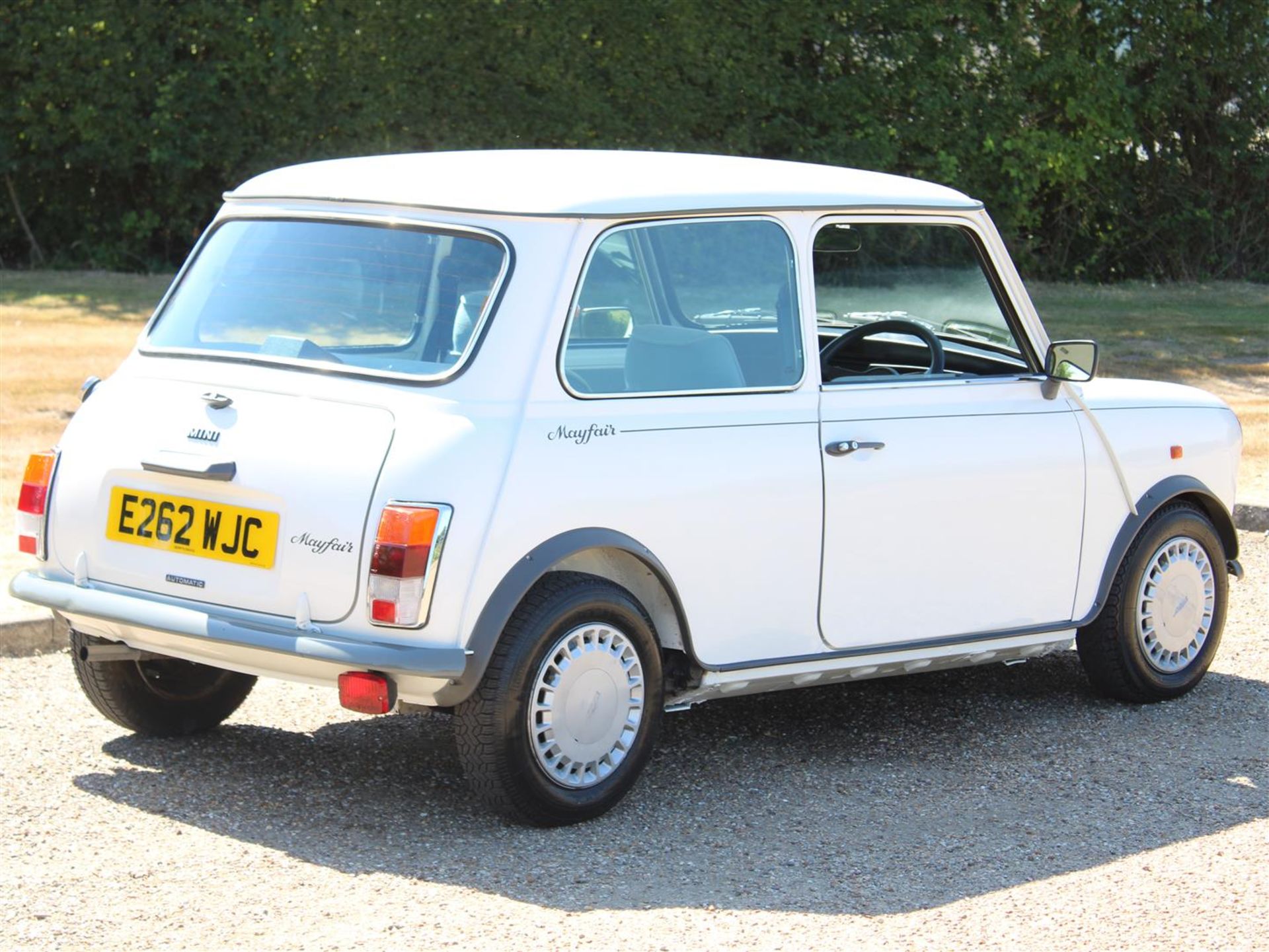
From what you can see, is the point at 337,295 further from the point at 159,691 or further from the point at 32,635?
the point at 32,635

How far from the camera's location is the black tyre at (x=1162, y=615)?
6.66 m

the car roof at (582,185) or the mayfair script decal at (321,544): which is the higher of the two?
the car roof at (582,185)

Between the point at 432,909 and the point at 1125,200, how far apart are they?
19.7 meters

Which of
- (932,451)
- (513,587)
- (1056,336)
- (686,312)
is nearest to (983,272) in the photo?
(932,451)

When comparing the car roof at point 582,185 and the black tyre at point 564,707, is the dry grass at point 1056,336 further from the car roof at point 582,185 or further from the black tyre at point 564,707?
the black tyre at point 564,707

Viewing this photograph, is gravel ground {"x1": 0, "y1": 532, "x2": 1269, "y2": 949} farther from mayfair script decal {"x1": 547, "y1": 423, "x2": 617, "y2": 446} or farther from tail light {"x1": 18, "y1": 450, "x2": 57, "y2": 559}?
mayfair script decal {"x1": 547, "y1": 423, "x2": 617, "y2": 446}

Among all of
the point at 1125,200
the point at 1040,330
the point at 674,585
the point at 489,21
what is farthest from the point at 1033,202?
the point at 674,585

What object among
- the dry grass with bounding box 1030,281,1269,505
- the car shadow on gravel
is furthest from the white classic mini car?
the dry grass with bounding box 1030,281,1269,505

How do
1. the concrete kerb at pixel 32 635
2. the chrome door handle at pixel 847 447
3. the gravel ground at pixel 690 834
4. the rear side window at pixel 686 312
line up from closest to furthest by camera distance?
the gravel ground at pixel 690 834, the rear side window at pixel 686 312, the chrome door handle at pixel 847 447, the concrete kerb at pixel 32 635

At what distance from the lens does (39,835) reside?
5160mm

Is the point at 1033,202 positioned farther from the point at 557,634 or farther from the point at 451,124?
the point at 557,634

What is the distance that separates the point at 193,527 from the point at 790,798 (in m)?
1.94

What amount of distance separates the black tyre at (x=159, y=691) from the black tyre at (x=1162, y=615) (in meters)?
3.01

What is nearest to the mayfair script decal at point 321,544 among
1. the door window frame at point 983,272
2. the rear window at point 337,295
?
the rear window at point 337,295
